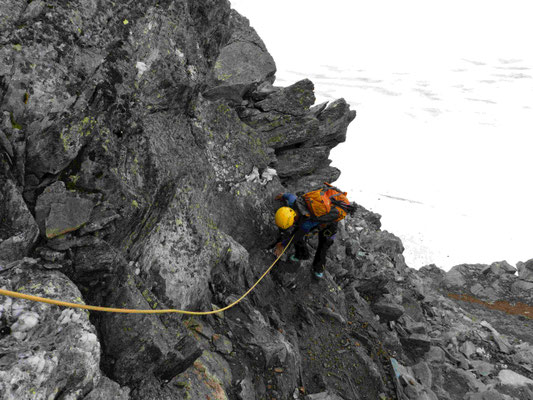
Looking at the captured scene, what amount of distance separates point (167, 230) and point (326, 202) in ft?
14.0

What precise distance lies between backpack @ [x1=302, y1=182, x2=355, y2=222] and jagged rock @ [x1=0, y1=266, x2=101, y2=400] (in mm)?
6052

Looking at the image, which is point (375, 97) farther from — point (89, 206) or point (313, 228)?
point (89, 206)

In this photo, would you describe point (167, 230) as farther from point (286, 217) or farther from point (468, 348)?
point (468, 348)

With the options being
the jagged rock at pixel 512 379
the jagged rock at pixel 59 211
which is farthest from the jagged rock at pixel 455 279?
the jagged rock at pixel 59 211

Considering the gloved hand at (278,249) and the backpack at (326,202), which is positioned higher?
the backpack at (326,202)

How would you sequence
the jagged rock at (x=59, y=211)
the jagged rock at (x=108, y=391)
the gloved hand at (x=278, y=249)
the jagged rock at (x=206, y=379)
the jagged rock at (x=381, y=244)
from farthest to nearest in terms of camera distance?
the jagged rock at (x=381, y=244) → the gloved hand at (x=278, y=249) → the jagged rock at (x=206, y=379) → the jagged rock at (x=59, y=211) → the jagged rock at (x=108, y=391)

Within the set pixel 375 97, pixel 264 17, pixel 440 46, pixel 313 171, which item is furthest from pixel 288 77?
pixel 313 171

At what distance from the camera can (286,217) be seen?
9055mm

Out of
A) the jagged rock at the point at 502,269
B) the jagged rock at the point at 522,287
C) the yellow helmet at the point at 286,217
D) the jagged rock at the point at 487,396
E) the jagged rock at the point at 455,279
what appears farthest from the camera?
the jagged rock at the point at 502,269

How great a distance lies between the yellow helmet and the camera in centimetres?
907

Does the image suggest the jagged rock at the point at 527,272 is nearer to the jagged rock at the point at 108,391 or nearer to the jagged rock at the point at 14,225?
the jagged rock at the point at 108,391

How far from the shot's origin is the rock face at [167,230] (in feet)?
13.1

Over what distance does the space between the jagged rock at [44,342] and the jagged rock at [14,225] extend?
0.24m

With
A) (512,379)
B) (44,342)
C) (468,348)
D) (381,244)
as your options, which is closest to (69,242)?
(44,342)
